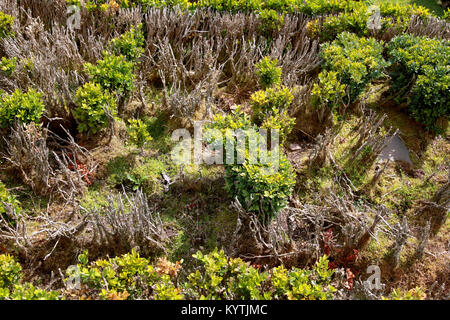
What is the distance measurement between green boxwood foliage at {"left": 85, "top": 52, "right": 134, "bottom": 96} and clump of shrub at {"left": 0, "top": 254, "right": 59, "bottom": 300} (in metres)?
2.50

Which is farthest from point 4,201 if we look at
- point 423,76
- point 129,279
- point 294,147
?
point 423,76

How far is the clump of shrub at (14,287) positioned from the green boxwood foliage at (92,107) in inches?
75.9

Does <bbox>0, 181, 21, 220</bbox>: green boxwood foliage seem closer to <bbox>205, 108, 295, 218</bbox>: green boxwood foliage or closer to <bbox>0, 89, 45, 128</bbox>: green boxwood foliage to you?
<bbox>0, 89, 45, 128</bbox>: green boxwood foliage

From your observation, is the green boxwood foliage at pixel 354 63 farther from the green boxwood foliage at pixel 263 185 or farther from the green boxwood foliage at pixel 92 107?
the green boxwood foliage at pixel 92 107

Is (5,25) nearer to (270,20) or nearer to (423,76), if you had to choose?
(270,20)

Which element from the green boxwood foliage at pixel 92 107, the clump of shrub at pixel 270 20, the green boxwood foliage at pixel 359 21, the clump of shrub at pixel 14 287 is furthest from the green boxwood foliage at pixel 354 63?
the clump of shrub at pixel 14 287

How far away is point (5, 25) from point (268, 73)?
4.28 m

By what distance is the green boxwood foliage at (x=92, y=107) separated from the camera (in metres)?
4.46

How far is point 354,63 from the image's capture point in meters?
5.04

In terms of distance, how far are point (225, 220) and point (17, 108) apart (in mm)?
2923

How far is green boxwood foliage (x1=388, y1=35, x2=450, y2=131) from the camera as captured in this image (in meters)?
4.90
